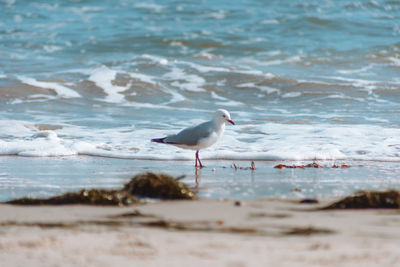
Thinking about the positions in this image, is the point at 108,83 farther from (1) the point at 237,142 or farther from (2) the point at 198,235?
(2) the point at 198,235

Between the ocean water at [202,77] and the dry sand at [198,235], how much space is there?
119 inches

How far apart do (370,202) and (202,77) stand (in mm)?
8862

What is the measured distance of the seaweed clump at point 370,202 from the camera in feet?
12.4

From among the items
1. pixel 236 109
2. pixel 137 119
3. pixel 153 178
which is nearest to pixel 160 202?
pixel 153 178

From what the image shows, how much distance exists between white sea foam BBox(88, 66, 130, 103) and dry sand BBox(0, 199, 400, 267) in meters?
7.22

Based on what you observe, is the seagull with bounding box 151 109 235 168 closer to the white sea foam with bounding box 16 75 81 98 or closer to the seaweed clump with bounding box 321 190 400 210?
the seaweed clump with bounding box 321 190 400 210

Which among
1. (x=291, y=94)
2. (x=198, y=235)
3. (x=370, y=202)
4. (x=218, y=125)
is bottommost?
(x=198, y=235)

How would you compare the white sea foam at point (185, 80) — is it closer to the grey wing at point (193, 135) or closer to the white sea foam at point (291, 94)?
the white sea foam at point (291, 94)

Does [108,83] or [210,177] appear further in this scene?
[108,83]

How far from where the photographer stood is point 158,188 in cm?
416

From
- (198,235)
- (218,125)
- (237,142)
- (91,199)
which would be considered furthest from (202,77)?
(198,235)

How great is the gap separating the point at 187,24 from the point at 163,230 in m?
14.0

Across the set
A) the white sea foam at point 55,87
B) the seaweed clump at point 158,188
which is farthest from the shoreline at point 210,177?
the white sea foam at point 55,87

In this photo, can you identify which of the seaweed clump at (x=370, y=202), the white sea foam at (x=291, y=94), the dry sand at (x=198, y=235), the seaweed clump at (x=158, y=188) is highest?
the white sea foam at (x=291, y=94)
